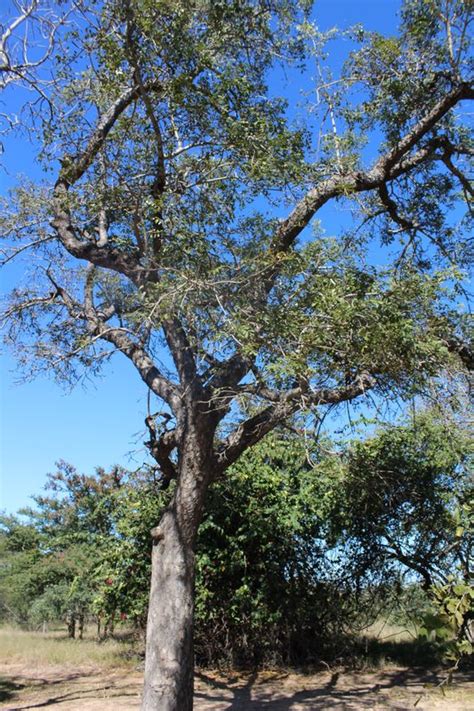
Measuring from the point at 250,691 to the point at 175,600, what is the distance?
3.49 m

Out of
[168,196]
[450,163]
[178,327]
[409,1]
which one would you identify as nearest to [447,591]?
[178,327]

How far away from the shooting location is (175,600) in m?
5.46

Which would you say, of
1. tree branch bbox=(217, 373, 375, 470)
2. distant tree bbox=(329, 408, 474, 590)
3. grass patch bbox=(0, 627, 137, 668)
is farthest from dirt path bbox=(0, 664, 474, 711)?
tree branch bbox=(217, 373, 375, 470)

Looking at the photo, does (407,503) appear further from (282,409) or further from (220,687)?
(282,409)

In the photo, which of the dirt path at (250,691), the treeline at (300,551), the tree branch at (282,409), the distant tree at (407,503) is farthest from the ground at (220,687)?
the tree branch at (282,409)

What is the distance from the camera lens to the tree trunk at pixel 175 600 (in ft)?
16.9

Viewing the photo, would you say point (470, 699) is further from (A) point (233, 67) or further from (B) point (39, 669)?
(A) point (233, 67)

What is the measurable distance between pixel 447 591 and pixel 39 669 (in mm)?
10168

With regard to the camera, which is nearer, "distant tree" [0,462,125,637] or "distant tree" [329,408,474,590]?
"distant tree" [329,408,474,590]

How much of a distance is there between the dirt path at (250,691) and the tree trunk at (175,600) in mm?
2075

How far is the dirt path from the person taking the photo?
22.8 feet

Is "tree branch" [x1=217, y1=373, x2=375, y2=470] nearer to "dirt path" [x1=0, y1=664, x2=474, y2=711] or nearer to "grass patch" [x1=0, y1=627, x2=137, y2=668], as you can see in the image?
"dirt path" [x1=0, y1=664, x2=474, y2=711]

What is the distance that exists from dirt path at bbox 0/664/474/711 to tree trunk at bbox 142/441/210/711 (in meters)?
2.08

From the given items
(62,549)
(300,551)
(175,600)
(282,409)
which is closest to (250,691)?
(300,551)
